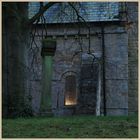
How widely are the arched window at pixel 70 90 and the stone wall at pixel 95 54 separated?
0.84ft

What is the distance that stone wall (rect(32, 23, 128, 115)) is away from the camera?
2036cm

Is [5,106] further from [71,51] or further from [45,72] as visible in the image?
[71,51]

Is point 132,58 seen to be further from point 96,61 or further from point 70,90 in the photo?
point 70,90

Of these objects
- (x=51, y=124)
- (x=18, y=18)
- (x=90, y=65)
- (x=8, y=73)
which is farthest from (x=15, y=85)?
(x=90, y=65)

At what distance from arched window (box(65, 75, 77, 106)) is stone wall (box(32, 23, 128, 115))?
0.84 ft

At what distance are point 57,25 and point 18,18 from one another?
31.1ft

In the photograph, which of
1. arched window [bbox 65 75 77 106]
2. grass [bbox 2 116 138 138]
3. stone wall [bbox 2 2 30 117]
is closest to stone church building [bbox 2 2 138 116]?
arched window [bbox 65 75 77 106]

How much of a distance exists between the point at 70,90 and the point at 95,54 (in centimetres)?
230

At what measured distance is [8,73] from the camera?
38.8 feet

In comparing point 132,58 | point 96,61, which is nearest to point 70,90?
point 96,61

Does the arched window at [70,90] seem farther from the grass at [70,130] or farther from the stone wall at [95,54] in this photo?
the grass at [70,130]

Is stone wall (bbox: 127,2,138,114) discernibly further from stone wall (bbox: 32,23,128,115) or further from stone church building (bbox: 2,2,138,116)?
stone wall (bbox: 32,23,128,115)

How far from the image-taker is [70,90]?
70.8ft

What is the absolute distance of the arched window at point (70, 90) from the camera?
21406mm
